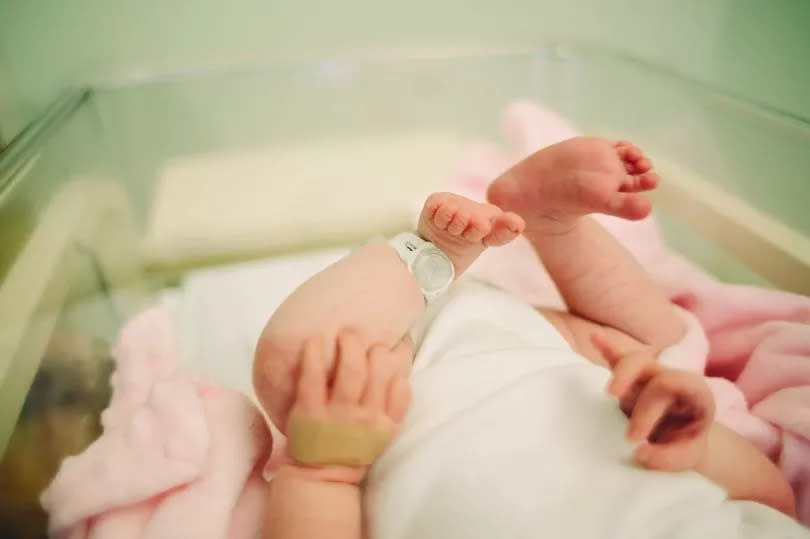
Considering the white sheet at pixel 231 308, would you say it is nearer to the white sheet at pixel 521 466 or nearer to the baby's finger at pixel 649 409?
the white sheet at pixel 521 466

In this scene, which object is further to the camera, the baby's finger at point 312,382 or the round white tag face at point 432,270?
the round white tag face at point 432,270

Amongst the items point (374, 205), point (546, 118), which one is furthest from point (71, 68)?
point (546, 118)

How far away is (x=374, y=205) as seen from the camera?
87 centimetres

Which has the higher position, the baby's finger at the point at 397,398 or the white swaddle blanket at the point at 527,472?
the baby's finger at the point at 397,398

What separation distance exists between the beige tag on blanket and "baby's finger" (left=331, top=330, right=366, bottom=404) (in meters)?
0.02

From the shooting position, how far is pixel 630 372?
0.38 meters

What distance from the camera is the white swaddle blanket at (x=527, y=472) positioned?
15.0 inches

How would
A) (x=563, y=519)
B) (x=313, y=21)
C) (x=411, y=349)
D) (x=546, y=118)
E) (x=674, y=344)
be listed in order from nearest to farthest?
(x=563, y=519)
(x=411, y=349)
(x=674, y=344)
(x=546, y=118)
(x=313, y=21)

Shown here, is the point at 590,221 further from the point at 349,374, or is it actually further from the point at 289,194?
the point at 289,194

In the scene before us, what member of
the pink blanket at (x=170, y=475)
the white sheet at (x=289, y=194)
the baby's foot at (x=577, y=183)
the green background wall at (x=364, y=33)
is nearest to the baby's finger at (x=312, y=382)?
the pink blanket at (x=170, y=475)

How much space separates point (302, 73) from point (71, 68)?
0.31 metres

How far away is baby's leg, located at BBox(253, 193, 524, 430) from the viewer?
1.30 ft

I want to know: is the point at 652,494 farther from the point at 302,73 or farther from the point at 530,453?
the point at 302,73

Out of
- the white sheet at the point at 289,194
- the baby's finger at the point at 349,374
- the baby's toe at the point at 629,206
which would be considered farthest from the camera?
the white sheet at the point at 289,194
